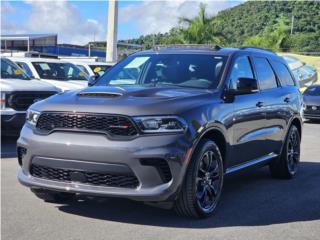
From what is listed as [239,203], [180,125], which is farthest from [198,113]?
[239,203]

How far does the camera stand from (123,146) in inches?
185

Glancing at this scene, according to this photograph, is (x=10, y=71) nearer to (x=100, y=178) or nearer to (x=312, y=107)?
(x=100, y=178)

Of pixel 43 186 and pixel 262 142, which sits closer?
pixel 43 186

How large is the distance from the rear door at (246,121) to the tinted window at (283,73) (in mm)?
1083

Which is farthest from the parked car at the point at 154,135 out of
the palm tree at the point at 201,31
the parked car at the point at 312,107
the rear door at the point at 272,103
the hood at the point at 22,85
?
the palm tree at the point at 201,31

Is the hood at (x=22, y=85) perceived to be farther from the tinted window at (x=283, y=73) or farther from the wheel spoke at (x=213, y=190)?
the wheel spoke at (x=213, y=190)

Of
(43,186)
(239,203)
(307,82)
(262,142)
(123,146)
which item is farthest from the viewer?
(307,82)

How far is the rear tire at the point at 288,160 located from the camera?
7617 millimetres

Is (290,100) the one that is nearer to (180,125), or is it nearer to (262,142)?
(262,142)

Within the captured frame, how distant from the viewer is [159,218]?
5352mm

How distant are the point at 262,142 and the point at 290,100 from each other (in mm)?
1289

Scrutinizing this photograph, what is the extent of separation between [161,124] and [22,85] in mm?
6199

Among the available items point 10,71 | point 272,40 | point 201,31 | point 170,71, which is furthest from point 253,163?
point 272,40

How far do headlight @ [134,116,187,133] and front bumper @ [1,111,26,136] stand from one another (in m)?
5.67
